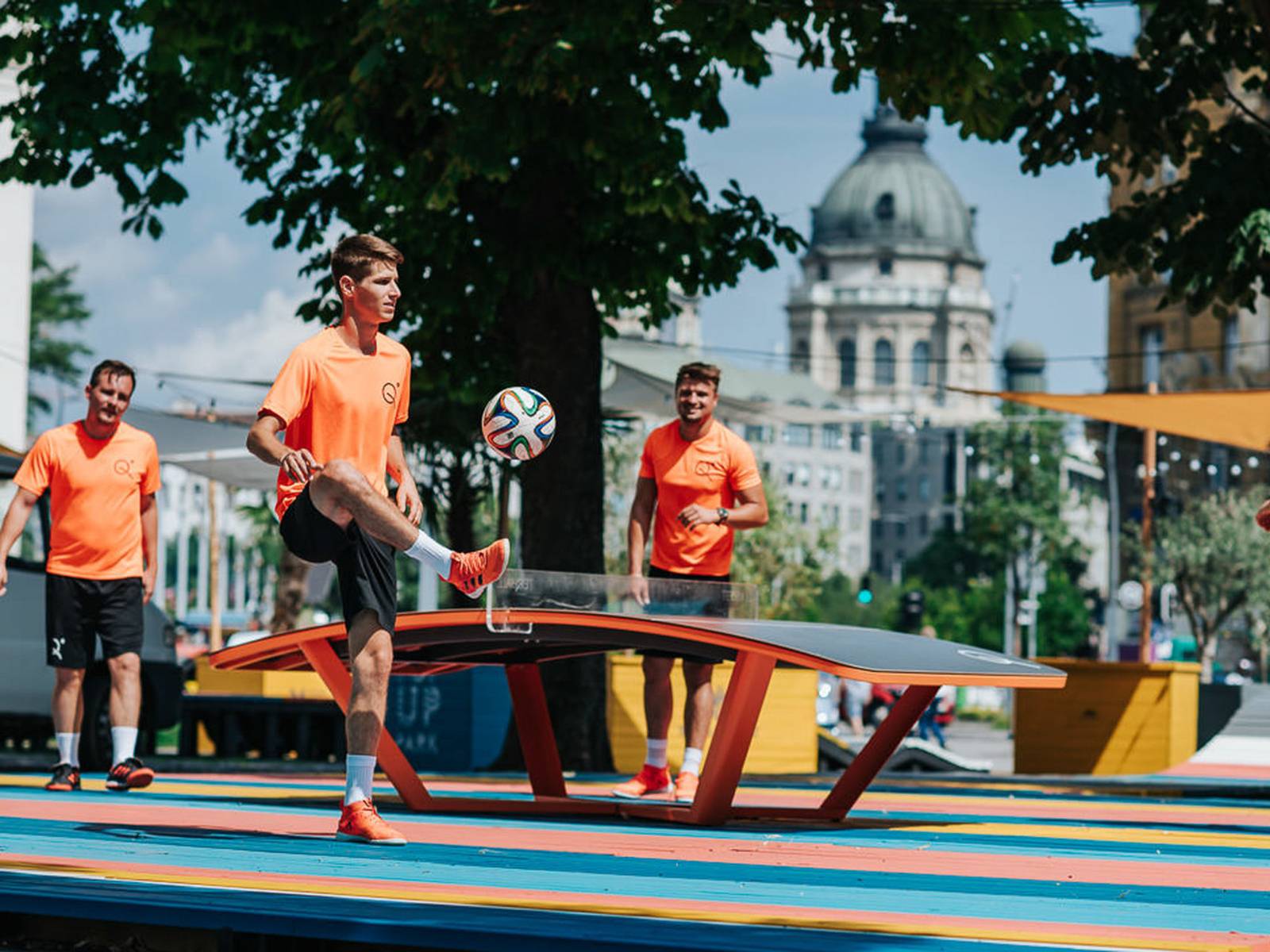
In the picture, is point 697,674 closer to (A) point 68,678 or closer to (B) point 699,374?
(B) point 699,374

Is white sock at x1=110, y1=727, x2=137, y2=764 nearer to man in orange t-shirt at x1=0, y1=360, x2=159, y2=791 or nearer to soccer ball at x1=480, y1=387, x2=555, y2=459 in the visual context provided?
man in orange t-shirt at x1=0, y1=360, x2=159, y2=791

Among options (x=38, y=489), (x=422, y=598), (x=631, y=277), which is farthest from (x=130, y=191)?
(x=422, y=598)

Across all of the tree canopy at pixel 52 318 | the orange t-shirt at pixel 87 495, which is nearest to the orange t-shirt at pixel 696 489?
the orange t-shirt at pixel 87 495

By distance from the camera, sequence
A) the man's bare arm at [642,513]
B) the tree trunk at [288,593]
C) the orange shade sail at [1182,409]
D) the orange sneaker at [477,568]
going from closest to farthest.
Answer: the orange sneaker at [477,568] < the man's bare arm at [642,513] < the orange shade sail at [1182,409] < the tree trunk at [288,593]

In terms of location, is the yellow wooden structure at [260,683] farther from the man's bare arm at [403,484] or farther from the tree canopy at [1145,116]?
the man's bare arm at [403,484]

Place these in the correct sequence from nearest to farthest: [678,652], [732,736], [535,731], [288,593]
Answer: [732,736] < [678,652] < [535,731] < [288,593]

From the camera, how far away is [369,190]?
15.4 m

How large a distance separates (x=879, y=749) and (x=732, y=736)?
717 mm

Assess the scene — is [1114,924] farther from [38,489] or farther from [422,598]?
[422,598]

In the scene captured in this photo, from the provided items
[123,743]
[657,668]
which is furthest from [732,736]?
[123,743]

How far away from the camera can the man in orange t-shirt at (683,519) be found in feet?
29.8

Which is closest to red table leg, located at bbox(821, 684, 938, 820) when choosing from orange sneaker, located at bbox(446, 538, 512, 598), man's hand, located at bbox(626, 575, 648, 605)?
man's hand, located at bbox(626, 575, 648, 605)

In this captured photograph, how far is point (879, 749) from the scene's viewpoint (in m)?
7.61

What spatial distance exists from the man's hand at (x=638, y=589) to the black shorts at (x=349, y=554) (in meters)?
1.05
